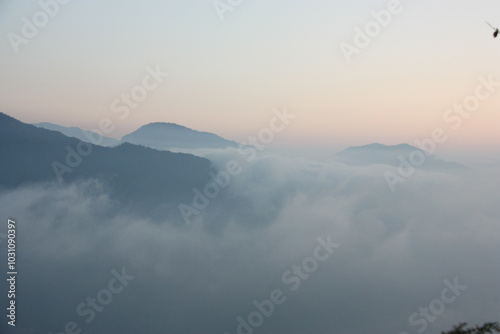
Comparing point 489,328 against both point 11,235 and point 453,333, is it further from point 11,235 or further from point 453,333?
point 11,235

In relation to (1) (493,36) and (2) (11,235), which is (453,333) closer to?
(1) (493,36)

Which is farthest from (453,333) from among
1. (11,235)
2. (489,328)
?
(11,235)

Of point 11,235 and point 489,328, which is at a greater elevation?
point 489,328

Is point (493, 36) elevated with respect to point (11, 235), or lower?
elevated

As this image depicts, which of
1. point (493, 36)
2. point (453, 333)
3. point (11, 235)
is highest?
point (493, 36)

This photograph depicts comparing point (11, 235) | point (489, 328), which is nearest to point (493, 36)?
point (489, 328)

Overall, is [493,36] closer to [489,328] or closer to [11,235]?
[489,328]

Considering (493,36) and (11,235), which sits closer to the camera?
(493,36)
